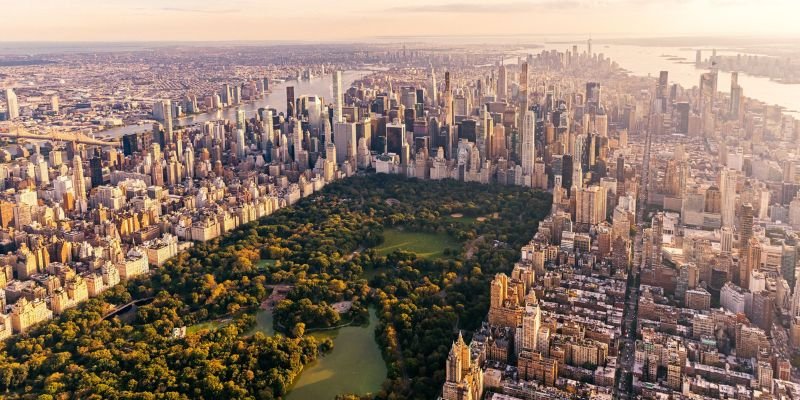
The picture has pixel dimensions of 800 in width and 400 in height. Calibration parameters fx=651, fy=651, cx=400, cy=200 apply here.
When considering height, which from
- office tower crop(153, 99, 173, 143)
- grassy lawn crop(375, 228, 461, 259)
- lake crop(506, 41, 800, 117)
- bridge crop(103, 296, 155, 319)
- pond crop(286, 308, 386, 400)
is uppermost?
lake crop(506, 41, 800, 117)

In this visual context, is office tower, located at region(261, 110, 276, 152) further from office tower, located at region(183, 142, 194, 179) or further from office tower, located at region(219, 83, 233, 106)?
office tower, located at region(219, 83, 233, 106)

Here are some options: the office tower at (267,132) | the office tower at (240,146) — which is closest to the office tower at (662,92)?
the office tower at (267,132)

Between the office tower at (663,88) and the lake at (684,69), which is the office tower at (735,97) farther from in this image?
the office tower at (663,88)

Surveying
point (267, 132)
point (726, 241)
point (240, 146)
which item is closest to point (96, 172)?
point (240, 146)

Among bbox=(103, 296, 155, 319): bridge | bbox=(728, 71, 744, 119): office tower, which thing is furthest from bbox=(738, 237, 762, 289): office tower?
bbox=(728, 71, 744, 119): office tower

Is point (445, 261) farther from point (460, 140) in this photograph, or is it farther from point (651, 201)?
point (460, 140)

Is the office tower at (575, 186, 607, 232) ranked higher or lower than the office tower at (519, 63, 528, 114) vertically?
lower
